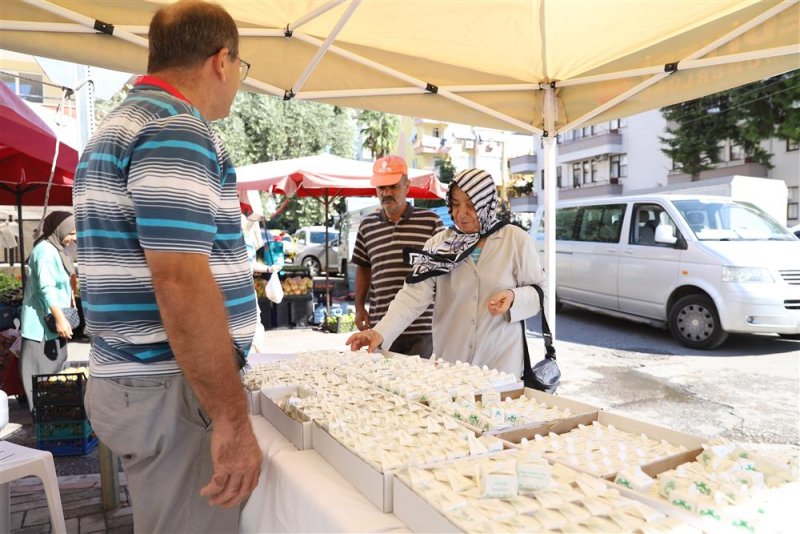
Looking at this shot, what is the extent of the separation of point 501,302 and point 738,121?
82.1 ft

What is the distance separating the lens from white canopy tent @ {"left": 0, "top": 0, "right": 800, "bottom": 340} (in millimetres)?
2941

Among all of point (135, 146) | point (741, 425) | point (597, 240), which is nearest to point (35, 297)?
point (135, 146)

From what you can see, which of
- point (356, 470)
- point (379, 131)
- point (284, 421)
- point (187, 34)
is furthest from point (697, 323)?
point (379, 131)

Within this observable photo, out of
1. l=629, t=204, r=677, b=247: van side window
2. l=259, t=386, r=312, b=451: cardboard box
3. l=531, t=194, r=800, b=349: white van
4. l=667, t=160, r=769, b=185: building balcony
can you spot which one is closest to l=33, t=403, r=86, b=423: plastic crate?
l=259, t=386, r=312, b=451: cardboard box

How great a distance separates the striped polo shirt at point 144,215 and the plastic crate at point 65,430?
11.2 feet

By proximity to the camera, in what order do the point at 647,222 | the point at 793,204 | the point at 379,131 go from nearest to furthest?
1. the point at 647,222
2. the point at 793,204
3. the point at 379,131

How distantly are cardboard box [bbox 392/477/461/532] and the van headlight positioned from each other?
6870 mm

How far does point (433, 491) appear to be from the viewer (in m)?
1.13

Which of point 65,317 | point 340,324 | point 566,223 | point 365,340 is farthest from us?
point 566,223

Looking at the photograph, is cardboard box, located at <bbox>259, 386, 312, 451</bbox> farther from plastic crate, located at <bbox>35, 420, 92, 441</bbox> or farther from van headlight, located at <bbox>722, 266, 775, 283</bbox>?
van headlight, located at <bbox>722, 266, 775, 283</bbox>

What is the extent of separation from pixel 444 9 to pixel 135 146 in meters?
2.32

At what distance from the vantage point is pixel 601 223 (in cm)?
884

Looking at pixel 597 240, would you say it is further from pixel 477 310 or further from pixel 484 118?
pixel 477 310

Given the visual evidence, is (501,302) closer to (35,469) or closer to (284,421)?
(284,421)
